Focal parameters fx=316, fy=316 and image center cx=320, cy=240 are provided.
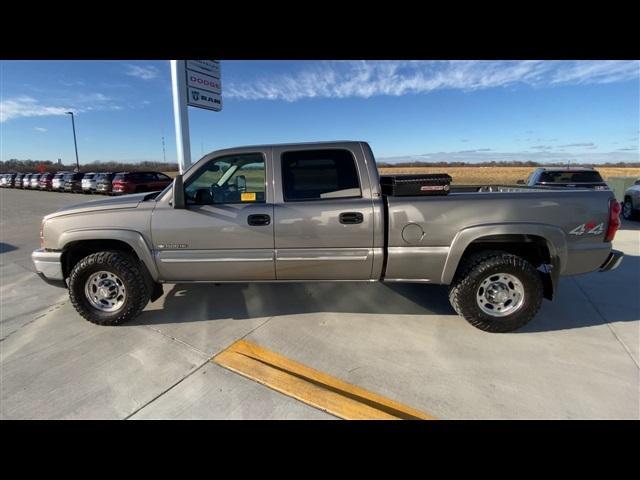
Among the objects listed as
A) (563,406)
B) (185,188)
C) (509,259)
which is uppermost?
(185,188)

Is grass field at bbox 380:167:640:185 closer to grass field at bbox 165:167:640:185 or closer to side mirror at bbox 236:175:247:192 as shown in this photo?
grass field at bbox 165:167:640:185

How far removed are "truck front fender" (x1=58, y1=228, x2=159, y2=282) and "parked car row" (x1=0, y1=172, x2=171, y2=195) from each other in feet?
56.0

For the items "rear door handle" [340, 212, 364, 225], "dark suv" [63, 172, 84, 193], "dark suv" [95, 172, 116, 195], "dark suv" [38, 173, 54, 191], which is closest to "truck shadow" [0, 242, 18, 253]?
"rear door handle" [340, 212, 364, 225]

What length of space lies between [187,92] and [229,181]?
258 inches

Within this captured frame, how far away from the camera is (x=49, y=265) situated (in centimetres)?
328

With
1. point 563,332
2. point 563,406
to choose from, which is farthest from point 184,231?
point 563,332

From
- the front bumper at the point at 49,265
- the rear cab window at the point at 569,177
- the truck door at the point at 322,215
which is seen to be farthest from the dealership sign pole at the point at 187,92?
the rear cab window at the point at 569,177

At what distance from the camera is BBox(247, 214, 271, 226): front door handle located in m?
3.10

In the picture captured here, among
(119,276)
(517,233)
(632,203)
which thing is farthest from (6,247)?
(632,203)

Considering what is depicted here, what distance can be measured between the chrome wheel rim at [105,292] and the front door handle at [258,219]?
5.08 feet

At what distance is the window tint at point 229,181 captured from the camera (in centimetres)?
320
